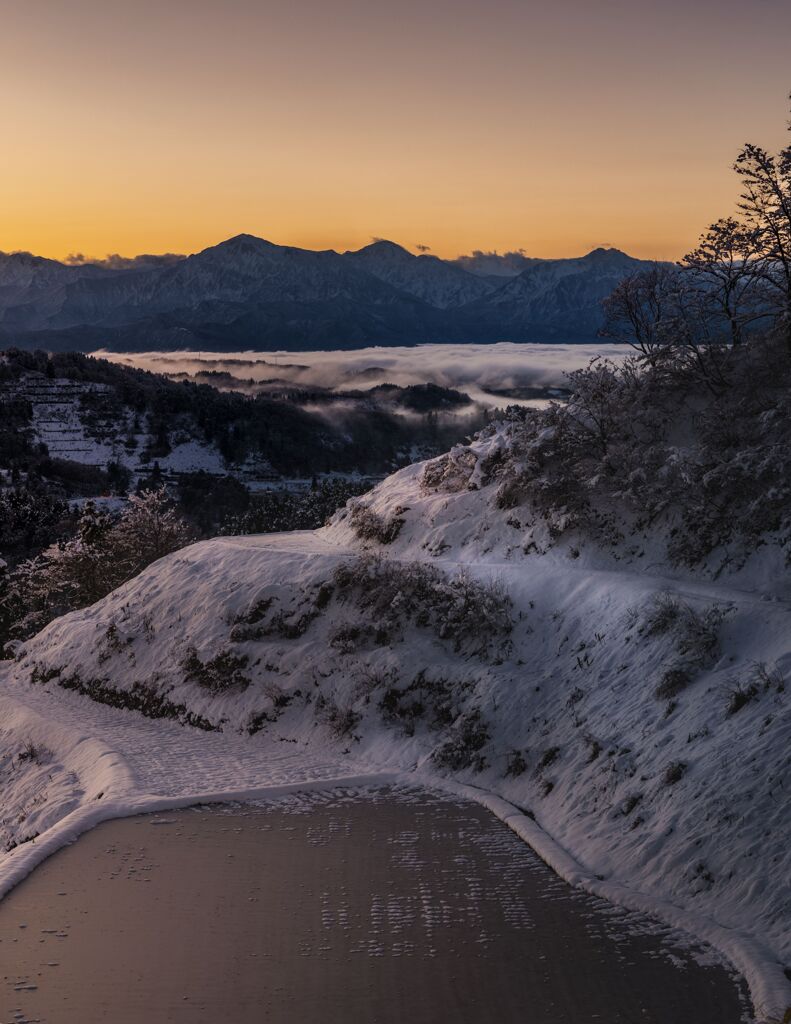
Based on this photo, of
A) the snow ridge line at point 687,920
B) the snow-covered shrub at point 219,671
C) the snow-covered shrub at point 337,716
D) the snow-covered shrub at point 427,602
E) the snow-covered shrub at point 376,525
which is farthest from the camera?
the snow-covered shrub at point 376,525

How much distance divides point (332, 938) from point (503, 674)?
1078 cm

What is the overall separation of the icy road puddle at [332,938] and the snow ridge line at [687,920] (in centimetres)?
24

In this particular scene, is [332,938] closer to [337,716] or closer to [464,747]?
[464,747]

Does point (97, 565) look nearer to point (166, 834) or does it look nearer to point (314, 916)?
point (166, 834)

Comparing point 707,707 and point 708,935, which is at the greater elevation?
point 707,707

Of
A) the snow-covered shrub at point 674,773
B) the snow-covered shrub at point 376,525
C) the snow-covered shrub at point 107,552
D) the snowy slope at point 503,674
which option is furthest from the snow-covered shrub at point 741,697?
the snow-covered shrub at point 107,552

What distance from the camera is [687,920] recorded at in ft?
43.7

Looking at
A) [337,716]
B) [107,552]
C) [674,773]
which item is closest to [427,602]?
[337,716]

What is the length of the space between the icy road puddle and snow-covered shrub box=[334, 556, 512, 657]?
7.65 meters

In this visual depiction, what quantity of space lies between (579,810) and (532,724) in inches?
157

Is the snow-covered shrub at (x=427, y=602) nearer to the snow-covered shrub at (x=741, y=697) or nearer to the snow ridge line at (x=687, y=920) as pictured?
the snow ridge line at (x=687, y=920)

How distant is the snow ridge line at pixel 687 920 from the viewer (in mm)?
11250

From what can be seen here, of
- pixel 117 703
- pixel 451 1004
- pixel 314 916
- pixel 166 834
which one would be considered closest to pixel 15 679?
pixel 117 703

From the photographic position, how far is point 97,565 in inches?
2153
